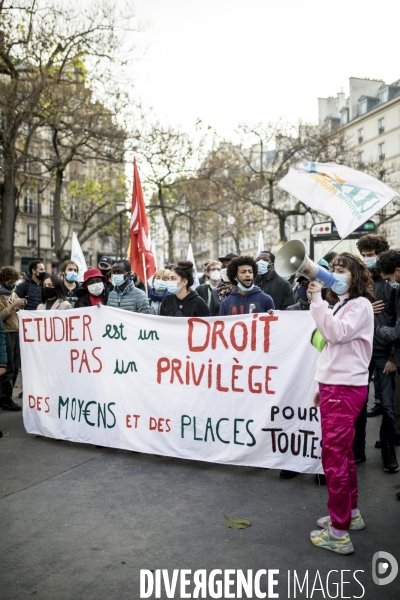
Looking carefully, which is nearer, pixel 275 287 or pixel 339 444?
pixel 339 444

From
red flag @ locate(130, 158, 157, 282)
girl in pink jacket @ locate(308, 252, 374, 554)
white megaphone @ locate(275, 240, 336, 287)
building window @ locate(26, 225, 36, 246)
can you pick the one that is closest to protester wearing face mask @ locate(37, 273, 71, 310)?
red flag @ locate(130, 158, 157, 282)

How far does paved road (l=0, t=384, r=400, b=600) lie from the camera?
3.02 metres

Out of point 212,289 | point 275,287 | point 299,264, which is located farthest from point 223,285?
point 299,264

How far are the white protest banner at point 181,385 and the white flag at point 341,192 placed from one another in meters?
1.40

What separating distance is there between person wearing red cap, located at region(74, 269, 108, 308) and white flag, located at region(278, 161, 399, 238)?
255cm

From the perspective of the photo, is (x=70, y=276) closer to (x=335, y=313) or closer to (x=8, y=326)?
(x=8, y=326)

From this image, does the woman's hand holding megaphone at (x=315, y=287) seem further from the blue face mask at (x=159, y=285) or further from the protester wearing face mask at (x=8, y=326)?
the blue face mask at (x=159, y=285)

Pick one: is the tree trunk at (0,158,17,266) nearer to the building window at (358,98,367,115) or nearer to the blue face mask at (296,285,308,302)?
the blue face mask at (296,285,308,302)

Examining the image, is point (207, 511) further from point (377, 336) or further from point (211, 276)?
point (211, 276)

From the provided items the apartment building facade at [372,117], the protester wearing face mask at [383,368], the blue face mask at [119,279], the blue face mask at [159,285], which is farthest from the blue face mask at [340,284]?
the apartment building facade at [372,117]

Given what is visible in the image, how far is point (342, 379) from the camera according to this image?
11.2ft

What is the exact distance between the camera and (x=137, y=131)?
61.6 ft

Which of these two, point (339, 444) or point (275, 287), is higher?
point (275, 287)

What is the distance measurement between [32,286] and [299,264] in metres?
6.85
